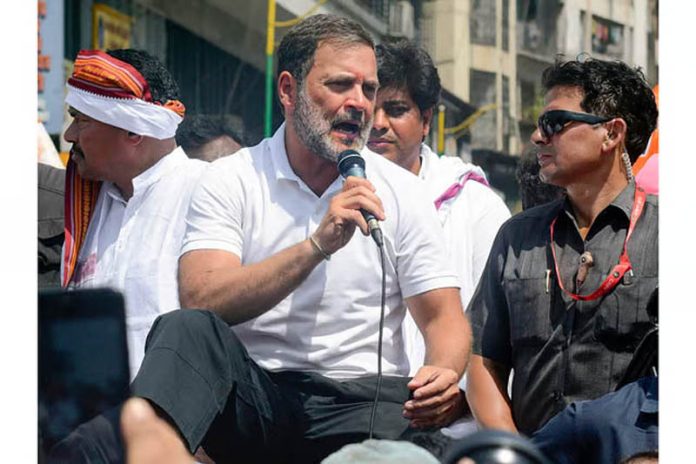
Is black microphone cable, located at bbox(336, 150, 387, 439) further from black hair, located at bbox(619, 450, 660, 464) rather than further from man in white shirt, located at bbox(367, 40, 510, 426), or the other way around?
black hair, located at bbox(619, 450, 660, 464)

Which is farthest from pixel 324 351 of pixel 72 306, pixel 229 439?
pixel 72 306

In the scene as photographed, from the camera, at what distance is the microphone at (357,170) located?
275 centimetres

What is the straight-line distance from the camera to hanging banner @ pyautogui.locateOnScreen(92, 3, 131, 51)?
335 cm

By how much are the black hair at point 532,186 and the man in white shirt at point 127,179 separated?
2.31 ft

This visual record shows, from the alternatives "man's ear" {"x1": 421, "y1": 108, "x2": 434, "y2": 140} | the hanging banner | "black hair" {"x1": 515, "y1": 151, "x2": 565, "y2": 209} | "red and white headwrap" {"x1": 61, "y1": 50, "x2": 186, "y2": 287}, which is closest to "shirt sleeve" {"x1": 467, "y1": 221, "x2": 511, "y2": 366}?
"black hair" {"x1": 515, "y1": 151, "x2": 565, "y2": 209}

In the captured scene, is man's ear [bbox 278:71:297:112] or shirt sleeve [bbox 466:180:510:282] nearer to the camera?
man's ear [bbox 278:71:297:112]

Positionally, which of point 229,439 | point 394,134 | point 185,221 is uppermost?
point 394,134

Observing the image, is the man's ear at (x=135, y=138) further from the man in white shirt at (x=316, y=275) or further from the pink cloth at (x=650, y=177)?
the pink cloth at (x=650, y=177)

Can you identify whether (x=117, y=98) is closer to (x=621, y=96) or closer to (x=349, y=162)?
(x=349, y=162)

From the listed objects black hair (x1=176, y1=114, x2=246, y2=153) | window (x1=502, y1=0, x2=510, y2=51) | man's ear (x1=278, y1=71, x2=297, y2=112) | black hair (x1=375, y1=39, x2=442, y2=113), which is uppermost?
window (x1=502, y1=0, x2=510, y2=51)
